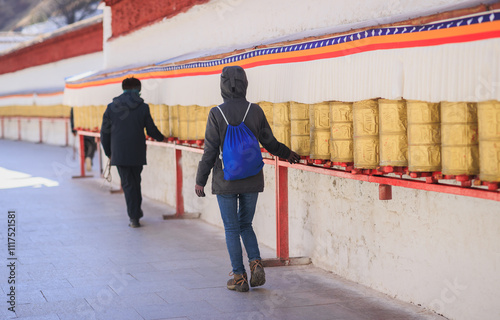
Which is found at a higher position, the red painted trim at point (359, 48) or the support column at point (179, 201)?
the red painted trim at point (359, 48)

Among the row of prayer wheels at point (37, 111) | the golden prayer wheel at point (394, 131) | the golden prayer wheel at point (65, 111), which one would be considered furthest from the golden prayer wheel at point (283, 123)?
the golden prayer wheel at point (65, 111)

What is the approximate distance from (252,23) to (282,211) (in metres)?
2.67

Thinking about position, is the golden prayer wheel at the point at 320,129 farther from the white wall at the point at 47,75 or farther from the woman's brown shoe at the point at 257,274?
the white wall at the point at 47,75

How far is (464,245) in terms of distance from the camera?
5.01m

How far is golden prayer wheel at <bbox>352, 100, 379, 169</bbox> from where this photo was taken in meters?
5.36

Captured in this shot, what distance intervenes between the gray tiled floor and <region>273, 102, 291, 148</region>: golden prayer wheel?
1227 millimetres

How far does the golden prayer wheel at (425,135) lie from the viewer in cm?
479

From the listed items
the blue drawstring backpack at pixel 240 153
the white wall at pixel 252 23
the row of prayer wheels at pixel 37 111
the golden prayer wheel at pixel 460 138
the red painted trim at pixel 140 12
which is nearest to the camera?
the golden prayer wheel at pixel 460 138

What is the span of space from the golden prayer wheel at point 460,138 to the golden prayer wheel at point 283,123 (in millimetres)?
2322

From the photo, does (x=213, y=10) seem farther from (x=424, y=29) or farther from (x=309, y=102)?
(x=424, y=29)

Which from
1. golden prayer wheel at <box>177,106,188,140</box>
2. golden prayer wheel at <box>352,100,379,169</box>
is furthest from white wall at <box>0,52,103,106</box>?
golden prayer wheel at <box>352,100,379,169</box>

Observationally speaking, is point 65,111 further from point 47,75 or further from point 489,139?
point 489,139

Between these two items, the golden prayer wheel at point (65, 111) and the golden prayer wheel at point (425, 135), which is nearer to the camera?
the golden prayer wheel at point (425, 135)

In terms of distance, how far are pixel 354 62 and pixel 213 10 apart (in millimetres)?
5147
